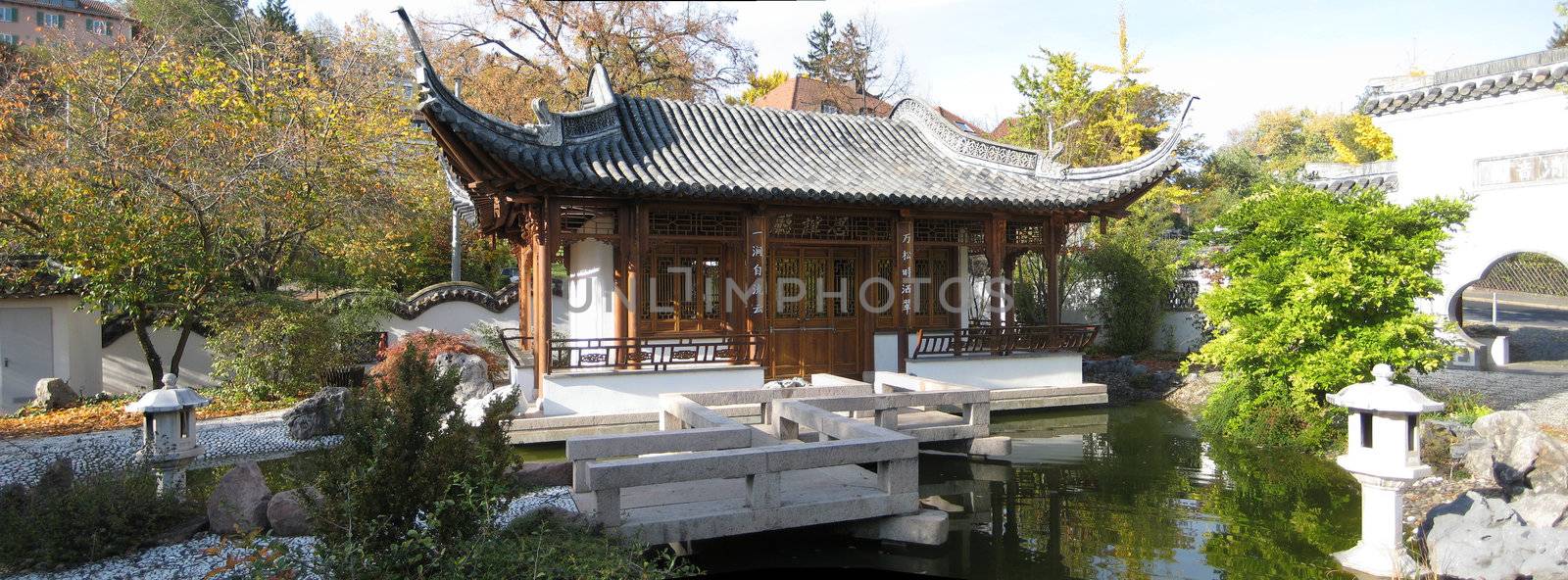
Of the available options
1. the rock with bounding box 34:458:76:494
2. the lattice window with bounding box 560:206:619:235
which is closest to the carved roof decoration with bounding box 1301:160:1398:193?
the lattice window with bounding box 560:206:619:235

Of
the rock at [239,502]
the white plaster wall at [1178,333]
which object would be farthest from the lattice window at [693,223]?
the white plaster wall at [1178,333]

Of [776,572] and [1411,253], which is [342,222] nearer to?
[776,572]

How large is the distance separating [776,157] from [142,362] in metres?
8.88

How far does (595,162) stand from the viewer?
29.1 ft

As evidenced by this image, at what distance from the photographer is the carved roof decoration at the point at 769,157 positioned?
27.3 ft

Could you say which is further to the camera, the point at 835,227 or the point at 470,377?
the point at 835,227

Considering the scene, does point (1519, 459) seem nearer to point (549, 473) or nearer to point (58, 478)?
point (549, 473)

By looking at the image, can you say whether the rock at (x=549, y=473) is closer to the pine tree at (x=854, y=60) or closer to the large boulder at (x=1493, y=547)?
the large boulder at (x=1493, y=547)

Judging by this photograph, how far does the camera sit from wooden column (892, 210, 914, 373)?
10.5 m

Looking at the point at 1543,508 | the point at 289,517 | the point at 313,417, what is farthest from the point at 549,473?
the point at 1543,508

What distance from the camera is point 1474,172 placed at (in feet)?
41.0

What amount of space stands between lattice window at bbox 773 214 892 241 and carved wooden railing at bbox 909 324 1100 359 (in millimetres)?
1345

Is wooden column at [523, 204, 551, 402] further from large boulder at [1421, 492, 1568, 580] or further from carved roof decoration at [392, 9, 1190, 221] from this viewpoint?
large boulder at [1421, 492, 1568, 580]

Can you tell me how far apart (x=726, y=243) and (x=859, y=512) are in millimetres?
5361
